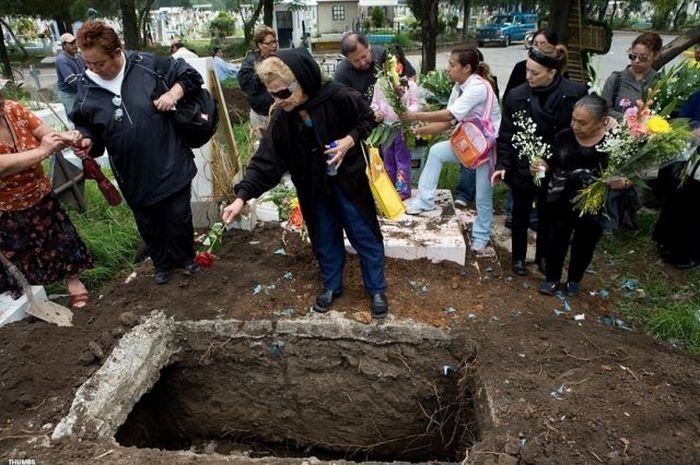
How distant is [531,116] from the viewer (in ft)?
11.3

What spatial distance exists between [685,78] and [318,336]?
11.8ft

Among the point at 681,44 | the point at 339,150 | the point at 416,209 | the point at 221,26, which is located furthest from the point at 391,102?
the point at 221,26

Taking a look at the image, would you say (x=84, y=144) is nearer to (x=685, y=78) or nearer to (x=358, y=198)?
(x=358, y=198)

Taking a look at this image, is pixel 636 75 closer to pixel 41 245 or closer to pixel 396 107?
pixel 396 107

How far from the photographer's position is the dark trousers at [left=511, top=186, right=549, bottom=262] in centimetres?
358

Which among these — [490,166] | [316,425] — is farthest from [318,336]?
[490,166]

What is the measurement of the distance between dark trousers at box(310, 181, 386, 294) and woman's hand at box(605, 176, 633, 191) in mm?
1436

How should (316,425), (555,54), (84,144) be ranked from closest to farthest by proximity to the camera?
(84,144)
(555,54)
(316,425)

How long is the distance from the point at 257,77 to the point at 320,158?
8.72ft

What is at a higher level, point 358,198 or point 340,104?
point 340,104

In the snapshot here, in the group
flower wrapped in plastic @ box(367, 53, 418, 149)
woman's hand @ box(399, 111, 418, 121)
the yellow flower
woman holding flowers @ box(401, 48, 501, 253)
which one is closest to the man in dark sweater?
flower wrapped in plastic @ box(367, 53, 418, 149)

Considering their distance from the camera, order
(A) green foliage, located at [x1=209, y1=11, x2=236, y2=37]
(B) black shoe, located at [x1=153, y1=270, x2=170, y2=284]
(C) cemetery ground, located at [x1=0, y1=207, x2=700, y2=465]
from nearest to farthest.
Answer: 1. (C) cemetery ground, located at [x1=0, y1=207, x2=700, y2=465]
2. (B) black shoe, located at [x1=153, y1=270, x2=170, y2=284]
3. (A) green foliage, located at [x1=209, y1=11, x2=236, y2=37]

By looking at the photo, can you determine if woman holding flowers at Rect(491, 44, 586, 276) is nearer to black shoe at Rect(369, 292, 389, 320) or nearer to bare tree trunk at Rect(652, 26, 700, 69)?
black shoe at Rect(369, 292, 389, 320)

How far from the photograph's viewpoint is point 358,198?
3045 mm
